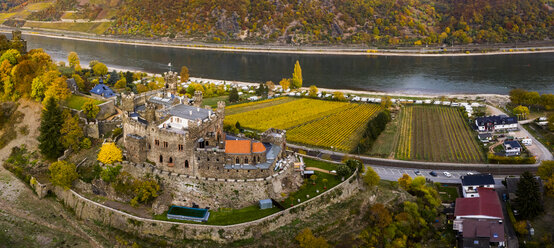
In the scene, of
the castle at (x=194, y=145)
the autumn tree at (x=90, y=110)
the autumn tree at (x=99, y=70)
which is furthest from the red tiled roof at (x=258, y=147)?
the autumn tree at (x=99, y=70)

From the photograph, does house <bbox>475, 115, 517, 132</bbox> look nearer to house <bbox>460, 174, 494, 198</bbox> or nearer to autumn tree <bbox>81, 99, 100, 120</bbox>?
house <bbox>460, 174, 494, 198</bbox>

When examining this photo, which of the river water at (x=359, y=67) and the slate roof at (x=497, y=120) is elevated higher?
the slate roof at (x=497, y=120)

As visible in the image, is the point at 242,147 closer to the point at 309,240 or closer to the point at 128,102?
the point at 309,240

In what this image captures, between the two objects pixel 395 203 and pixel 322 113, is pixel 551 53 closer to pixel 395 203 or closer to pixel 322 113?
pixel 322 113

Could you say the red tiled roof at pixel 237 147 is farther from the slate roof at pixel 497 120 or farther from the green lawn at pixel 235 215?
the slate roof at pixel 497 120

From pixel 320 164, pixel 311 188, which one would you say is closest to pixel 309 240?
pixel 311 188

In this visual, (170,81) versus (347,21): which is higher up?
(347,21)
